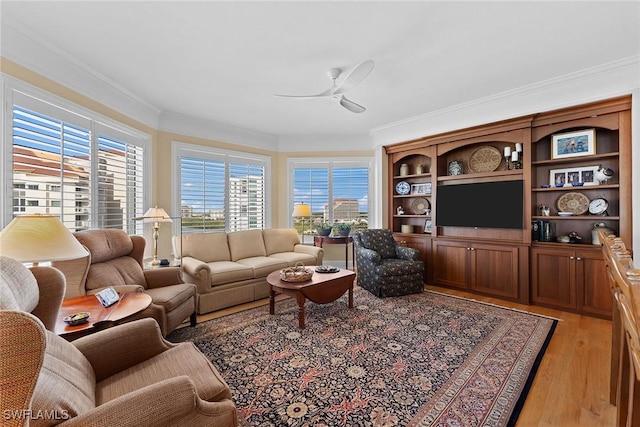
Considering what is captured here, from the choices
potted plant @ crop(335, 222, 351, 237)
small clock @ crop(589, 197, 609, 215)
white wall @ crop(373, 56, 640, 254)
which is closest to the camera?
white wall @ crop(373, 56, 640, 254)

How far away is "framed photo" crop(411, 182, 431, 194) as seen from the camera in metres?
4.84

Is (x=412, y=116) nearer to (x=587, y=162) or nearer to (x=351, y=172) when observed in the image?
(x=351, y=172)

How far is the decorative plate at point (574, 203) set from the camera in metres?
3.43

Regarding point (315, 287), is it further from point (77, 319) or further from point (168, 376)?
point (77, 319)

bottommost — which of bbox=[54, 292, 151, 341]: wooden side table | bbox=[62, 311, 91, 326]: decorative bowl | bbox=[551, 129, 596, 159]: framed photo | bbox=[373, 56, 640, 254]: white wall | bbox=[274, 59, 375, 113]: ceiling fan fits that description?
bbox=[54, 292, 151, 341]: wooden side table

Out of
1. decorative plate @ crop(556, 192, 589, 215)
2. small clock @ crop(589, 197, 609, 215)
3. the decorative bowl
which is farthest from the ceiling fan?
small clock @ crop(589, 197, 609, 215)

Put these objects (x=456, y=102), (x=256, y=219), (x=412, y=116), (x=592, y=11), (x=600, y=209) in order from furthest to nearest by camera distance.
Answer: (x=256, y=219) → (x=412, y=116) → (x=456, y=102) → (x=600, y=209) → (x=592, y=11)

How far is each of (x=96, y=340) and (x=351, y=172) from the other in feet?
15.3

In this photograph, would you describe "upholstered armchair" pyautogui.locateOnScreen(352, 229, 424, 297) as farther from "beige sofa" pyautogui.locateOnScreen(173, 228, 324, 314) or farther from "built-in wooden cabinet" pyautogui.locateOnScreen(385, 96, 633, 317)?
"beige sofa" pyautogui.locateOnScreen(173, 228, 324, 314)

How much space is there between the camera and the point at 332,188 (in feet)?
18.3

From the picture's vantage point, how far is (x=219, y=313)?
3416 millimetres

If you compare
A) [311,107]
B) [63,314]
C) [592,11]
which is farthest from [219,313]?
[592,11]

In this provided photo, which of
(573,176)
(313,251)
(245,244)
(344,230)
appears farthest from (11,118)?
(573,176)

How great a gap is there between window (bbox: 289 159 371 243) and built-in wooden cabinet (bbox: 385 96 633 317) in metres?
1.13
